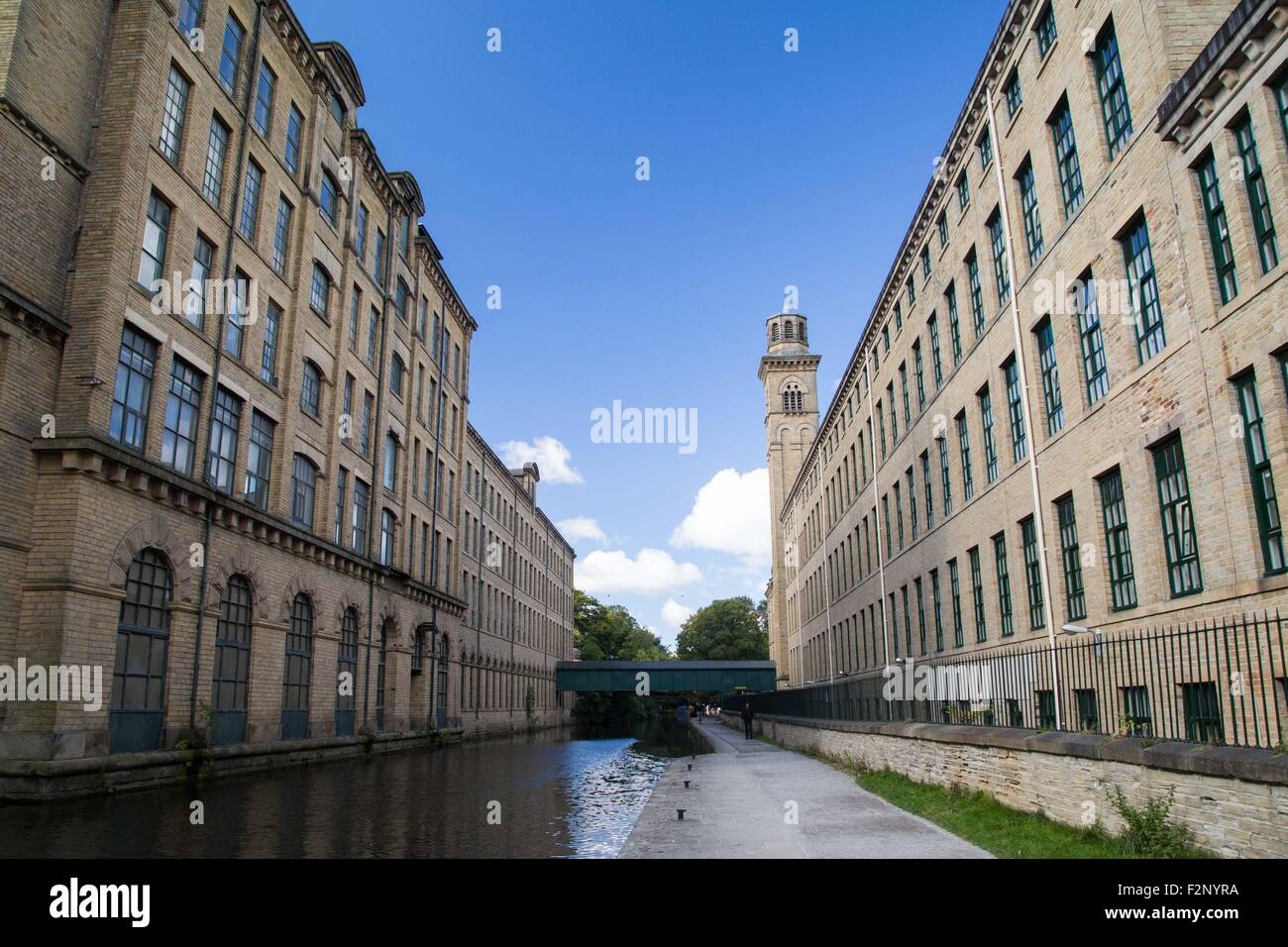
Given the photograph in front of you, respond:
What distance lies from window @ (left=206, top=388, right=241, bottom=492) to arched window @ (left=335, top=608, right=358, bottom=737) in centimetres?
851

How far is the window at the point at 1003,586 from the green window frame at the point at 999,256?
18.3 feet

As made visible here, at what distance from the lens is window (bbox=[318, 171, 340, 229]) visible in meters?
30.0

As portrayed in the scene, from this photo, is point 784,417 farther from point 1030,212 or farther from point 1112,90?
point 1112,90

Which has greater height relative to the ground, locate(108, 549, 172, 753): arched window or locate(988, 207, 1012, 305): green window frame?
locate(988, 207, 1012, 305): green window frame

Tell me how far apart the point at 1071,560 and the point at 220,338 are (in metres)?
20.5

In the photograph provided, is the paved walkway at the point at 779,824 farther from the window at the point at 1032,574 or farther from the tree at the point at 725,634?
the tree at the point at 725,634

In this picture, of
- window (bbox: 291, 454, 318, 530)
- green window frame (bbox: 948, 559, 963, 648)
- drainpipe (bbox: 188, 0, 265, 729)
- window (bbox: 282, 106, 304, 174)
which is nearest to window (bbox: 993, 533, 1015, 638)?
green window frame (bbox: 948, 559, 963, 648)

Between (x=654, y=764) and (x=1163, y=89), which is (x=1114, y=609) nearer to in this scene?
(x=1163, y=89)

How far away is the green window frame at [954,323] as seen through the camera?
2331 cm

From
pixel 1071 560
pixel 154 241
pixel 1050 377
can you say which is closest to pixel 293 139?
pixel 154 241

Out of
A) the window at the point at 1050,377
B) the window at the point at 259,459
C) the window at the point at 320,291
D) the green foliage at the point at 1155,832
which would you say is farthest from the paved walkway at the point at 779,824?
the window at the point at 320,291

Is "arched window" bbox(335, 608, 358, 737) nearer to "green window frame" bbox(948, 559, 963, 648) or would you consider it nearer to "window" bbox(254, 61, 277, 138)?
"window" bbox(254, 61, 277, 138)

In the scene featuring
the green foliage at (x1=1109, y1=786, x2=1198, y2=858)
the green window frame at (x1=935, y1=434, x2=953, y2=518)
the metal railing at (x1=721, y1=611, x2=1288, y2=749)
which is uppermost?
the green window frame at (x1=935, y1=434, x2=953, y2=518)
